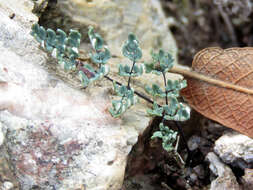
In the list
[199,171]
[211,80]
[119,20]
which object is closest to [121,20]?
[119,20]

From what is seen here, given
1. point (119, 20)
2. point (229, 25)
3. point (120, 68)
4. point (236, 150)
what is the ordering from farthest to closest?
point (229, 25), point (119, 20), point (236, 150), point (120, 68)

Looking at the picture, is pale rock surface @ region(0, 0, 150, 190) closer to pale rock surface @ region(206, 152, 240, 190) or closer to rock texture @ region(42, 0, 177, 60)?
pale rock surface @ region(206, 152, 240, 190)

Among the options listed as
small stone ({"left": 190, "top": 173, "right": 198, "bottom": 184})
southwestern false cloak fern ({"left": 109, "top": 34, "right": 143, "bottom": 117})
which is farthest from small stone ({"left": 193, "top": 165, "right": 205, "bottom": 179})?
southwestern false cloak fern ({"left": 109, "top": 34, "right": 143, "bottom": 117})

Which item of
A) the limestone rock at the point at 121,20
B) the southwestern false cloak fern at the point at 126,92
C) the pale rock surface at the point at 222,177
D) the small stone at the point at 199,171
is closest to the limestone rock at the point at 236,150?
the pale rock surface at the point at 222,177

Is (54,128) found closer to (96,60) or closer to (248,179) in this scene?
(96,60)

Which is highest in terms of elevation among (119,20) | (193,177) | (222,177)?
(119,20)

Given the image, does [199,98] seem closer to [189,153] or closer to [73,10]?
[189,153]

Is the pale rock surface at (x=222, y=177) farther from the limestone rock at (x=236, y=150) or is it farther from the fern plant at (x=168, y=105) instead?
the fern plant at (x=168, y=105)
